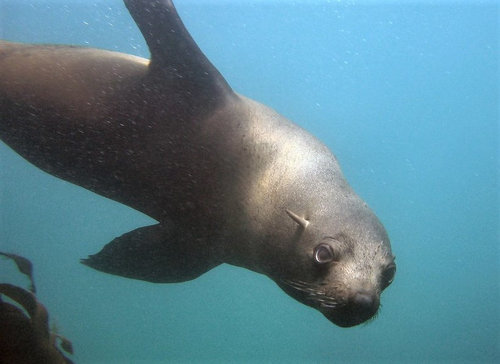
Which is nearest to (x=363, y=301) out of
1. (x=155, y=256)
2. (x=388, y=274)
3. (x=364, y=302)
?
(x=364, y=302)

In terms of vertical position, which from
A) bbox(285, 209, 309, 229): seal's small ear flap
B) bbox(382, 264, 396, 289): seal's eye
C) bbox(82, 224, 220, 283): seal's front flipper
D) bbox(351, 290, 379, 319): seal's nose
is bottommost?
bbox(82, 224, 220, 283): seal's front flipper

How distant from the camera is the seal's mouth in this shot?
2.25 metres

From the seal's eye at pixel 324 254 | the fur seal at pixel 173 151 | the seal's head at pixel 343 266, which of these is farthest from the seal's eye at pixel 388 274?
the seal's eye at pixel 324 254

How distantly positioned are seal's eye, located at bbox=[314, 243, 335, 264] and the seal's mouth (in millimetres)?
127

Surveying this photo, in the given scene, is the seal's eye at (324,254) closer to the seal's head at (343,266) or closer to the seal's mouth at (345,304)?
the seal's head at (343,266)

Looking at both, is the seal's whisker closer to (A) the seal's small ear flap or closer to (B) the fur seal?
(B) the fur seal

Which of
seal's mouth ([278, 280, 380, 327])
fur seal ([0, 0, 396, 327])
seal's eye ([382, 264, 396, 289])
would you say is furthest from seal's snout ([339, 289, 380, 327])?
fur seal ([0, 0, 396, 327])

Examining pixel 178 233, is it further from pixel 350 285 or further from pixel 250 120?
pixel 350 285

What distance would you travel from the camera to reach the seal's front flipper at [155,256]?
353cm

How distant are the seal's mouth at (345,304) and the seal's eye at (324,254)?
13 cm

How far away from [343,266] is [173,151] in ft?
4.67

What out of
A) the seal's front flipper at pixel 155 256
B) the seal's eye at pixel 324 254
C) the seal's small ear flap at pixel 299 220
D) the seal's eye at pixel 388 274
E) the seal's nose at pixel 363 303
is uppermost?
the seal's small ear flap at pixel 299 220

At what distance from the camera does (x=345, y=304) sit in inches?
89.6

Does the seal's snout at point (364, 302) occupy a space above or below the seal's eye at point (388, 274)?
below
